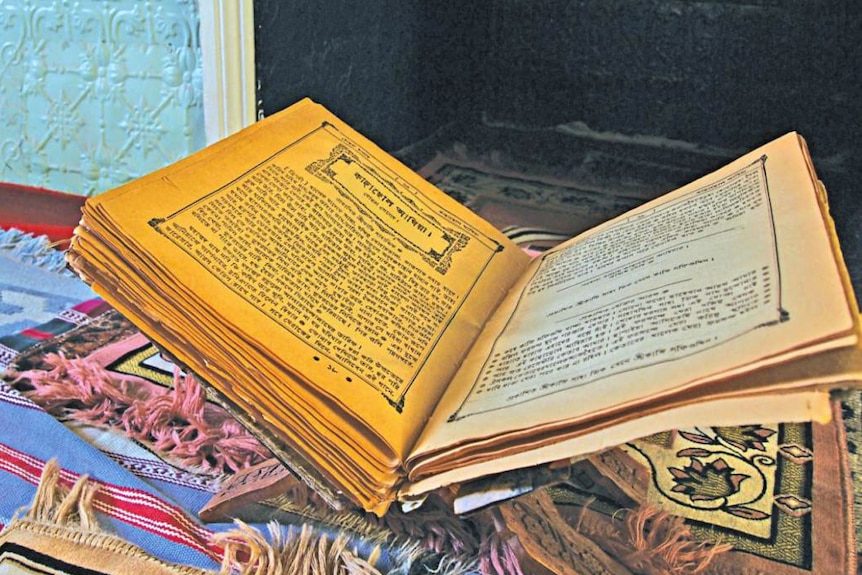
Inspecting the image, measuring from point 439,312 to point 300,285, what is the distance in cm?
10

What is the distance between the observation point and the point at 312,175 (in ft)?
1.93

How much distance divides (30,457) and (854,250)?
1267 millimetres

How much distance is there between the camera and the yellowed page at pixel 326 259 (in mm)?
460

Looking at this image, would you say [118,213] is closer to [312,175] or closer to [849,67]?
[312,175]

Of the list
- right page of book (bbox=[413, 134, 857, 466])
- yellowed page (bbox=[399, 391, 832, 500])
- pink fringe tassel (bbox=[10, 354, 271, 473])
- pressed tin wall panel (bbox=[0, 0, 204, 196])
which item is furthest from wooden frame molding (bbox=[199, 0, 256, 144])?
yellowed page (bbox=[399, 391, 832, 500])

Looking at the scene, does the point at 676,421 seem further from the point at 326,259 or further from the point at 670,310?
the point at 326,259

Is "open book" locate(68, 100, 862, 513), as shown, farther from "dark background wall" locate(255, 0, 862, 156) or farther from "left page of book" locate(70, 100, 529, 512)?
"dark background wall" locate(255, 0, 862, 156)

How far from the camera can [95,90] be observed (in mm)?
1255

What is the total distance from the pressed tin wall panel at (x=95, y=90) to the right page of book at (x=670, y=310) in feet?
2.62

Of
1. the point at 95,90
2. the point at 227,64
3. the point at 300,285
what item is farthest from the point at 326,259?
the point at 95,90

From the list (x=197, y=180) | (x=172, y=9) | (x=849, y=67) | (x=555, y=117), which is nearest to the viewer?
(x=197, y=180)

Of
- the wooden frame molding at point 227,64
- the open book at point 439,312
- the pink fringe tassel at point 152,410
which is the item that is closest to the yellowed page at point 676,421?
the open book at point 439,312

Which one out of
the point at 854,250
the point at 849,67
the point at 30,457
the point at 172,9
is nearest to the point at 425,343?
the point at 30,457

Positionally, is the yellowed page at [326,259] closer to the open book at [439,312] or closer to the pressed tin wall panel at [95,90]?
the open book at [439,312]
